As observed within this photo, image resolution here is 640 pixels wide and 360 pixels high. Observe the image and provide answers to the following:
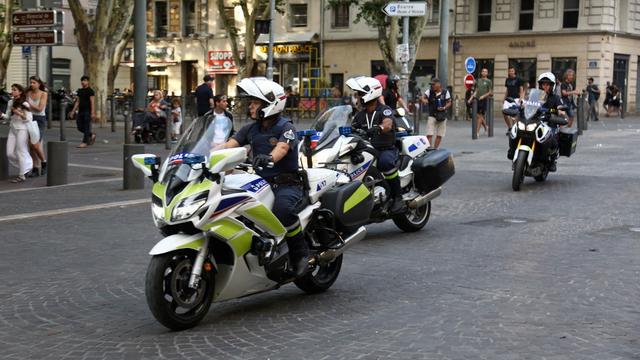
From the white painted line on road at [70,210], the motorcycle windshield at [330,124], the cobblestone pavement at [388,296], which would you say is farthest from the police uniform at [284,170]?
the white painted line on road at [70,210]

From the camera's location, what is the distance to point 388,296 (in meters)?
7.01

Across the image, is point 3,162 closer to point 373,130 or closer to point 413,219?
point 413,219

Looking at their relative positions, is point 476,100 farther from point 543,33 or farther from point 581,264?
point 543,33

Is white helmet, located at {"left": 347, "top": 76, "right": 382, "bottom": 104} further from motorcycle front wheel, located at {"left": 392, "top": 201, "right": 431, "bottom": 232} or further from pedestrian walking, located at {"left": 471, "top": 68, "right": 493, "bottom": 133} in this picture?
pedestrian walking, located at {"left": 471, "top": 68, "right": 493, "bottom": 133}

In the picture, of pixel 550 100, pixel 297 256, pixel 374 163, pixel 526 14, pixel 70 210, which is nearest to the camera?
pixel 297 256

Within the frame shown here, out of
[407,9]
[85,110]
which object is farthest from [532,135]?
[85,110]

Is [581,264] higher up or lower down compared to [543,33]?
lower down

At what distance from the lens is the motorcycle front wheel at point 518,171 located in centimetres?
1368

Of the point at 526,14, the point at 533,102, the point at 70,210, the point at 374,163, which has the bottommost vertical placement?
the point at 70,210

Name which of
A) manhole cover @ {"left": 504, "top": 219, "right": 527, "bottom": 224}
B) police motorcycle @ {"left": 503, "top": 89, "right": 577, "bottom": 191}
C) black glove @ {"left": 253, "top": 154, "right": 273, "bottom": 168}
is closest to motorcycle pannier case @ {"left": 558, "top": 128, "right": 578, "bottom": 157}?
police motorcycle @ {"left": 503, "top": 89, "right": 577, "bottom": 191}

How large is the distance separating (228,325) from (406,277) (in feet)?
6.67

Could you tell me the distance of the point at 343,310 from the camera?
6.62 meters

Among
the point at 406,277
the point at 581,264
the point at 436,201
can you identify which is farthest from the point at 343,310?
the point at 436,201

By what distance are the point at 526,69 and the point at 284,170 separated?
40087mm
